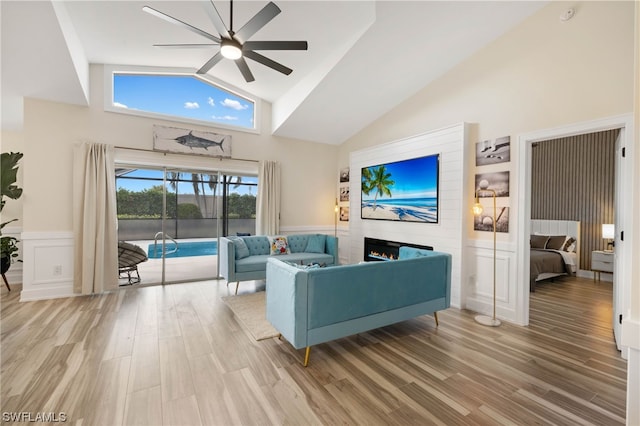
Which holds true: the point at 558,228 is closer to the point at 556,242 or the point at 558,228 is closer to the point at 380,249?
the point at 556,242

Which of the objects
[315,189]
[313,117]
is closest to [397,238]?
[315,189]

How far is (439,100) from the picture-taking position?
464cm

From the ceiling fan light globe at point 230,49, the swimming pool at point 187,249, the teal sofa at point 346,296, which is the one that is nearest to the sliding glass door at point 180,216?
the swimming pool at point 187,249

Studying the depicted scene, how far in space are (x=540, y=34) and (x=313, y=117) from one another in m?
3.58

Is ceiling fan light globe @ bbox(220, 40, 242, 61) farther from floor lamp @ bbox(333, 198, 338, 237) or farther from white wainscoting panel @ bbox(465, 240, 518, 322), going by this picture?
floor lamp @ bbox(333, 198, 338, 237)

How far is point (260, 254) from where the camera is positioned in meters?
5.43

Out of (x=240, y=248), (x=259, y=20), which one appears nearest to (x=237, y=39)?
(x=259, y=20)

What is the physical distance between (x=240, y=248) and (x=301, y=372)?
9.57 feet

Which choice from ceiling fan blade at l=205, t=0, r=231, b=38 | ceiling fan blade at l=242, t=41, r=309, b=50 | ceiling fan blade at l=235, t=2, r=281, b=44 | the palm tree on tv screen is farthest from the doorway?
ceiling fan blade at l=205, t=0, r=231, b=38

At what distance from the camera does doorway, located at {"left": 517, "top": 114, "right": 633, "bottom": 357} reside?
9.31ft

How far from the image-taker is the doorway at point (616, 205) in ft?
9.31

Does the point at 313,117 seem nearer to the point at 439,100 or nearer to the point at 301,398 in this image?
the point at 439,100

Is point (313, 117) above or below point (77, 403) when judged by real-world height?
above

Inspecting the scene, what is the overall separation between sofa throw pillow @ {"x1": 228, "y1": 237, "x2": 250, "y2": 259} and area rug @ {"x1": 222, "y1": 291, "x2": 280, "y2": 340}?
72 cm
